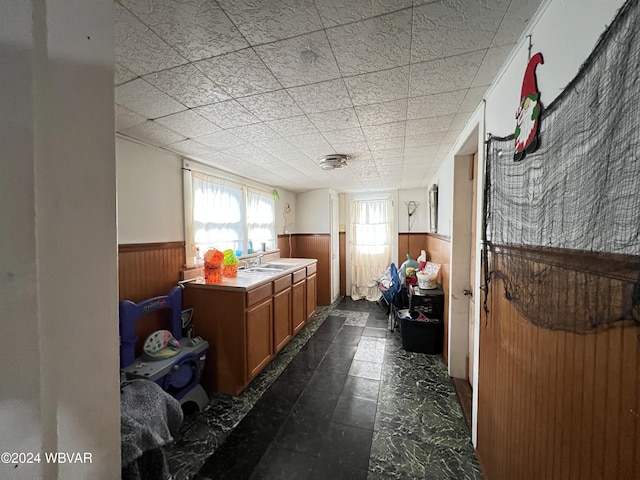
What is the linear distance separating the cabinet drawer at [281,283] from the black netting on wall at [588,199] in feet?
6.71

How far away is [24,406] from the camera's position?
378 mm

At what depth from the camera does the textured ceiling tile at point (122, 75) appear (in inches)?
41.9

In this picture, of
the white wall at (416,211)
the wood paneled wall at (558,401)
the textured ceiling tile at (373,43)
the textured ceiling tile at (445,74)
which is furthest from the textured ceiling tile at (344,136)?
the white wall at (416,211)

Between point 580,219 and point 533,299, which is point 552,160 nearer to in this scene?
point 580,219

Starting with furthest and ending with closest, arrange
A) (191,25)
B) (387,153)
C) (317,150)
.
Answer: (387,153) → (317,150) → (191,25)

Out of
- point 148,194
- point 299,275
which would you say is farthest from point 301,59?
point 299,275

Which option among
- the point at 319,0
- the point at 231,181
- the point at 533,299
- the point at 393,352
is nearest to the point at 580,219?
the point at 533,299

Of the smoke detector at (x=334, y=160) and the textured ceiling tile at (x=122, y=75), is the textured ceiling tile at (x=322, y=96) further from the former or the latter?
the smoke detector at (x=334, y=160)

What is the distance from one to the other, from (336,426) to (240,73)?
2224 mm

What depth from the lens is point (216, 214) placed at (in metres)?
2.68

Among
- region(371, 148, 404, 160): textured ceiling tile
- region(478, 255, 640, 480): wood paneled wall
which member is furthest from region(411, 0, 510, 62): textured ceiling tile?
region(371, 148, 404, 160): textured ceiling tile

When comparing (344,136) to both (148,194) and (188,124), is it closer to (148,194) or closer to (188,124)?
(188,124)

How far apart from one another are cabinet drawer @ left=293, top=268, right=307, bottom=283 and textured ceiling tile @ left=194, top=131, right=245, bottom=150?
1.65 meters

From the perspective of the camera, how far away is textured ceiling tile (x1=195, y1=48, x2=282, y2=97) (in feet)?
3.36
